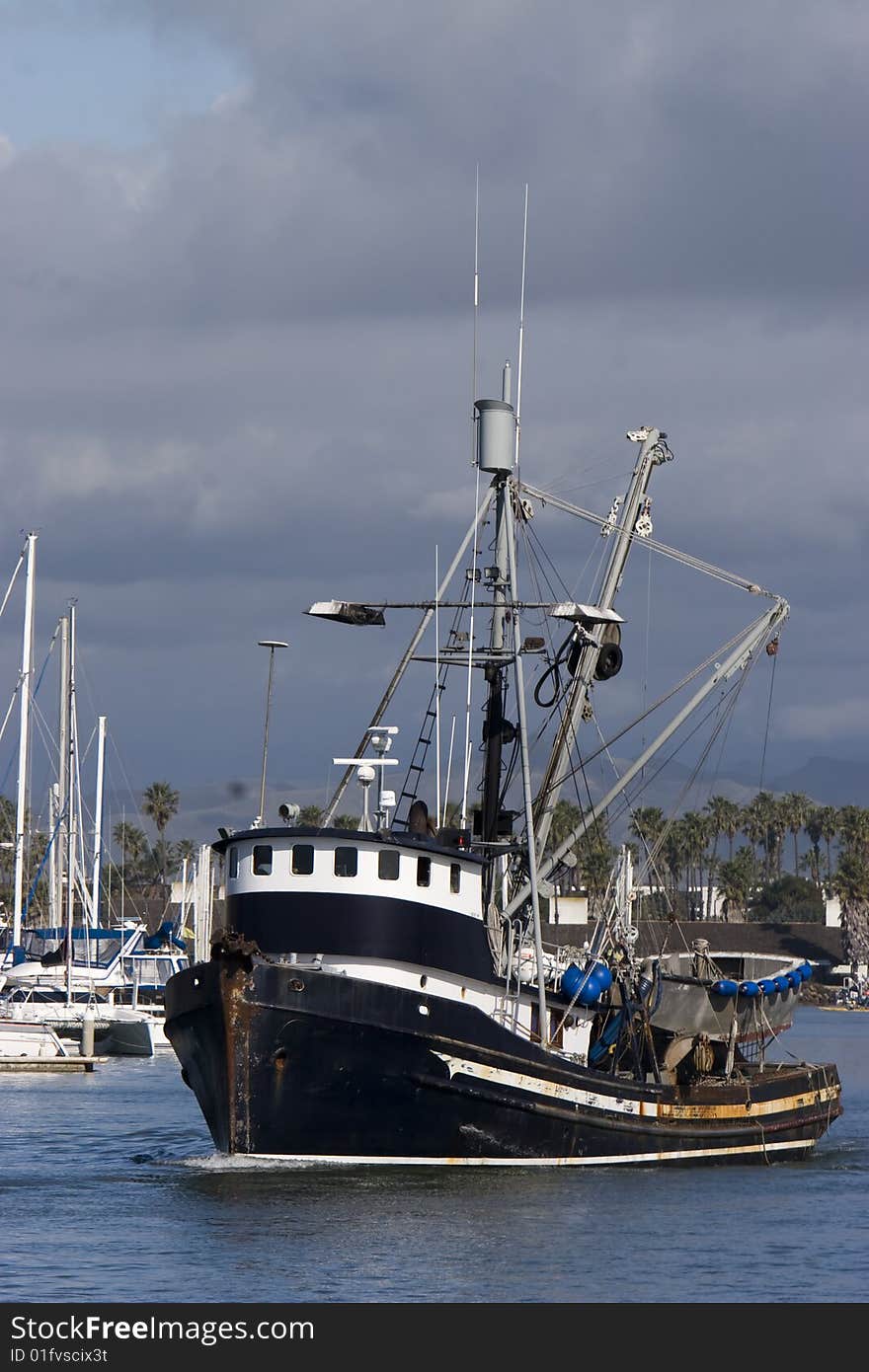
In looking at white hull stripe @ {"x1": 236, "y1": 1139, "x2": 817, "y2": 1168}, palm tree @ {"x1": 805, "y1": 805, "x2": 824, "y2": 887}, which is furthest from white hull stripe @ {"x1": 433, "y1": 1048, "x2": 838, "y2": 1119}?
palm tree @ {"x1": 805, "y1": 805, "x2": 824, "y2": 887}

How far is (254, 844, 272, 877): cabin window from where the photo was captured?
3716cm

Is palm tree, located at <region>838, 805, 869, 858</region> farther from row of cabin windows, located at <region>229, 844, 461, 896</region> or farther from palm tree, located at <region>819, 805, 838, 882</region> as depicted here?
row of cabin windows, located at <region>229, 844, 461, 896</region>

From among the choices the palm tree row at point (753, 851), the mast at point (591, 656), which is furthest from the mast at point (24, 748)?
the palm tree row at point (753, 851)

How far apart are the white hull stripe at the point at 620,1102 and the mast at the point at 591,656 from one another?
262 inches

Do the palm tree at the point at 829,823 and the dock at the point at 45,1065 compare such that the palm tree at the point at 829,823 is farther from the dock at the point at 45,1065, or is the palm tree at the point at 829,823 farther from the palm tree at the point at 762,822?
the dock at the point at 45,1065

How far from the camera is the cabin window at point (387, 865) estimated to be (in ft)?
120

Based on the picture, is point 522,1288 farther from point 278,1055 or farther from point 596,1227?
point 278,1055

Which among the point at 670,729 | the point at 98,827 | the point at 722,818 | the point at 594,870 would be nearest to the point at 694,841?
the point at 722,818

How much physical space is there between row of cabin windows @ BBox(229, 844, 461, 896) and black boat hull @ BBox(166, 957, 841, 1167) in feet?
7.15

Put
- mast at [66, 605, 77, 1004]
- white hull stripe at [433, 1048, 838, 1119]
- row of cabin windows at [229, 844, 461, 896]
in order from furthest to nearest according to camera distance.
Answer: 1. mast at [66, 605, 77, 1004]
2. row of cabin windows at [229, 844, 461, 896]
3. white hull stripe at [433, 1048, 838, 1119]

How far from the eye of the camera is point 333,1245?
98.3 ft

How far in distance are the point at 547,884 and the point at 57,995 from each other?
47.4 m

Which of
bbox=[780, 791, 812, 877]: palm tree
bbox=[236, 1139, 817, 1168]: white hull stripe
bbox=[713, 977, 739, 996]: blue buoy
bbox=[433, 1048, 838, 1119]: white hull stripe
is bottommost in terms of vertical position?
bbox=[236, 1139, 817, 1168]: white hull stripe
